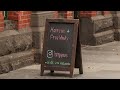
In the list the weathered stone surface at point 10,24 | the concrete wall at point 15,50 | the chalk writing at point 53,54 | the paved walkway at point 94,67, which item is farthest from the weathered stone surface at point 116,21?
the chalk writing at point 53,54

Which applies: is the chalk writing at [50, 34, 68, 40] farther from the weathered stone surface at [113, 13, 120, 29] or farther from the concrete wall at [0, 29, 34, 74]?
the weathered stone surface at [113, 13, 120, 29]

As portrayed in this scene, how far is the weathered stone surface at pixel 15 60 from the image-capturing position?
21.5ft

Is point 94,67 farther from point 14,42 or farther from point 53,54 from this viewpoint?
point 14,42

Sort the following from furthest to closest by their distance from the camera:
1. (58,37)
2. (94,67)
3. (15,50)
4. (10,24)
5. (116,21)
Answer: (116,21) < (94,67) < (10,24) < (15,50) < (58,37)

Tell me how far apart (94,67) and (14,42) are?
6.22ft

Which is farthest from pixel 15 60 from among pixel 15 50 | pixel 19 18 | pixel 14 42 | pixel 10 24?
pixel 19 18

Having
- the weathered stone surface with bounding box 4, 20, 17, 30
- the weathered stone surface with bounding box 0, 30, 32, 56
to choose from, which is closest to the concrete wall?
the weathered stone surface with bounding box 0, 30, 32, 56

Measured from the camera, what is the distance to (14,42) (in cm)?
698

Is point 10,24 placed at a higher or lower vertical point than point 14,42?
higher

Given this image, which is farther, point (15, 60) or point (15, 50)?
point (15, 50)
